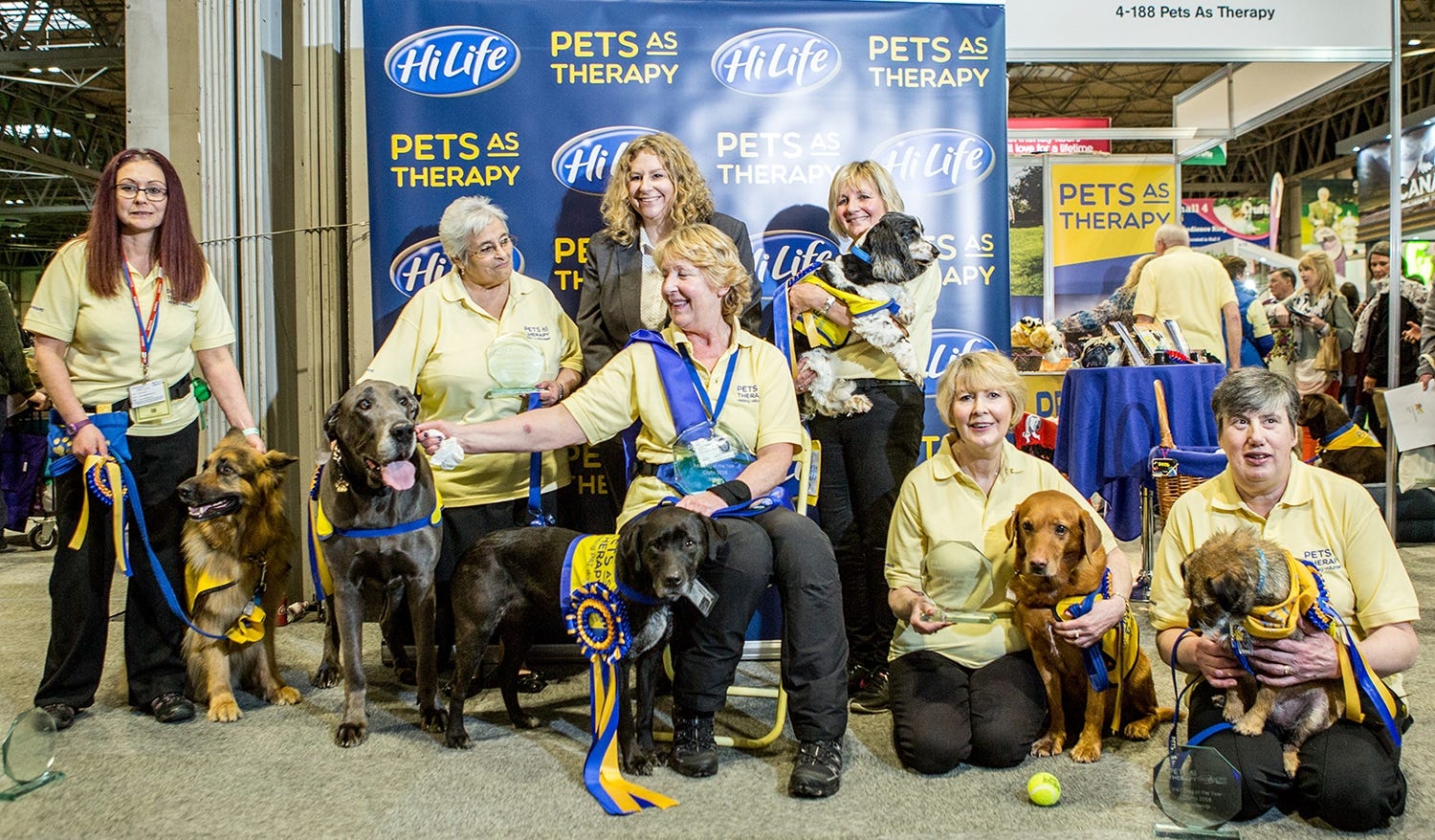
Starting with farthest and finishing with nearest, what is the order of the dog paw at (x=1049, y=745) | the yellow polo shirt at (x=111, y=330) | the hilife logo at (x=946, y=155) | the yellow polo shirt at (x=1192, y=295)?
the yellow polo shirt at (x=1192, y=295), the hilife logo at (x=946, y=155), the yellow polo shirt at (x=111, y=330), the dog paw at (x=1049, y=745)

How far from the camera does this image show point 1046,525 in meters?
2.45

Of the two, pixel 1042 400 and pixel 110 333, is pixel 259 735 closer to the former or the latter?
pixel 110 333

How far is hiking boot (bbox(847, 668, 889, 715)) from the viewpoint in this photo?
3.03 m

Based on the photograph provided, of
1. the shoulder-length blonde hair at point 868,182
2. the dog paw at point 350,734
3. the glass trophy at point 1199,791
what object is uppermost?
the shoulder-length blonde hair at point 868,182

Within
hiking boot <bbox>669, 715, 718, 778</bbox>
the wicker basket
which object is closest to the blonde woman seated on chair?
hiking boot <bbox>669, 715, 718, 778</bbox>

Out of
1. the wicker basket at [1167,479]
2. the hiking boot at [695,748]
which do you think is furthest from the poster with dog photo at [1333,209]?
the hiking boot at [695,748]

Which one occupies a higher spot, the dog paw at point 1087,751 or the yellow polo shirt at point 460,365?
the yellow polo shirt at point 460,365

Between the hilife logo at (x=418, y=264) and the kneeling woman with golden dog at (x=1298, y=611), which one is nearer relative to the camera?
the kneeling woman with golden dog at (x=1298, y=611)

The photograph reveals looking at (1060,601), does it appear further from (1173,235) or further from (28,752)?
(1173,235)

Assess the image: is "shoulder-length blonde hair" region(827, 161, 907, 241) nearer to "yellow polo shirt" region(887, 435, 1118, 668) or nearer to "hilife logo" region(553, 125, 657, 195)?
"hilife logo" region(553, 125, 657, 195)

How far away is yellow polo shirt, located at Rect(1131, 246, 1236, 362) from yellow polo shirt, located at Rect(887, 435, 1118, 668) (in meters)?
3.59

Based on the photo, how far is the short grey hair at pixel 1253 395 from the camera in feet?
7.31

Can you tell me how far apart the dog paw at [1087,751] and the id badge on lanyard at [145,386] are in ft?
8.59

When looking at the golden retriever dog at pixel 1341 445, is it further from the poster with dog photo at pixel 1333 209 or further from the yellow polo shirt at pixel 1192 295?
the poster with dog photo at pixel 1333 209
